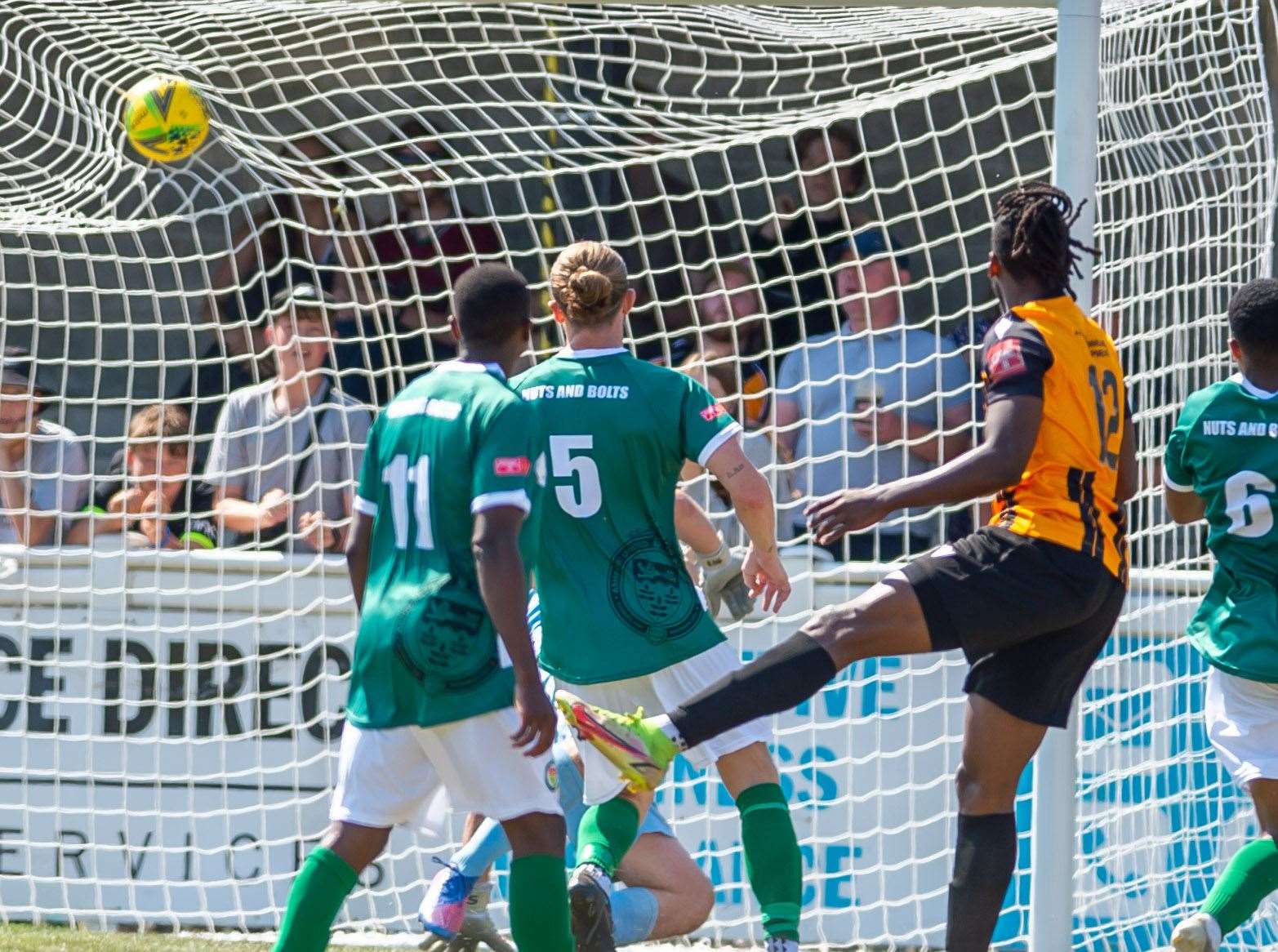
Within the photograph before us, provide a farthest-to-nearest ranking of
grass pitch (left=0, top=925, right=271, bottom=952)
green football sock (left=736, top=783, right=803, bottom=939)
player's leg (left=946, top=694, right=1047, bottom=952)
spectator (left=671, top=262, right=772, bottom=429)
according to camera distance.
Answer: spectator (left=671, top=262, right=772, bottom=429) → grass pitch (left=0, top=925, right=271, bottom=952) → green football sock (left=736, top=783, right=803, bottom=939) → player's leg (left=946, top=694, right=1047, bottom=952)

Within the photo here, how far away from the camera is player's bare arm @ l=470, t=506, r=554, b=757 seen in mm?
3502

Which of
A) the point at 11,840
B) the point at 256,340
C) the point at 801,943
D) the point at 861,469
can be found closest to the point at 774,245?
the point at 861,469

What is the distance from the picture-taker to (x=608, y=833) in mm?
4406

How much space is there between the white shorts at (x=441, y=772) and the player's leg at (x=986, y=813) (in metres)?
1.02

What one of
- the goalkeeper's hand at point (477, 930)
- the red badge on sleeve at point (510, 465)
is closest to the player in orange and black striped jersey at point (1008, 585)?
the red badge on sleeve at point (510, 465)

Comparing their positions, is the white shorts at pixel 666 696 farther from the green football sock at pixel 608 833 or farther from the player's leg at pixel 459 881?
the player's leg at pixel 459 881

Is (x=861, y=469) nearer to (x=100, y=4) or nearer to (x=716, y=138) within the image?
(x=716, y=138)

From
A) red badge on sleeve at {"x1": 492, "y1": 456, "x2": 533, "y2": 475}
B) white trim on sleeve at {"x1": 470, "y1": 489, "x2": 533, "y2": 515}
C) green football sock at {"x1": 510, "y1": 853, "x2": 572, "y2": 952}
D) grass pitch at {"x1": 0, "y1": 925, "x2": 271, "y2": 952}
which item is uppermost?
red badge on sleeve at {"x1": 492, "y1": 456, "x2": 533, "y2": 475}

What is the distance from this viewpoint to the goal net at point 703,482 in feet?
18.2

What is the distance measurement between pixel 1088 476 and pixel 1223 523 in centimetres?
69

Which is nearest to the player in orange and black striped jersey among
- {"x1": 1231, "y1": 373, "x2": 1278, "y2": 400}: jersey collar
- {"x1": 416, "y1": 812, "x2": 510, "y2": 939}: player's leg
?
{"x1": 1231, "y1": 373, "x2": 1278, "y2": 400}: jersey collar

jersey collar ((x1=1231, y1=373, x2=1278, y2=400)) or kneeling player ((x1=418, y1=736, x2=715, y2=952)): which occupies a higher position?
jersey collar ((x1=1231, y1=373, x2=1278, y2=400))

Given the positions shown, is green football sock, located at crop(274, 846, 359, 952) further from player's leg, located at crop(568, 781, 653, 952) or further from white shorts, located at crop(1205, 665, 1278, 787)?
white shorts, located at crop(1205, 665, 1278, 787)

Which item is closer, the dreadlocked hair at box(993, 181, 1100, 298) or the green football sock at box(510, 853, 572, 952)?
the green football sock at box(510, 853, 572, 952)
